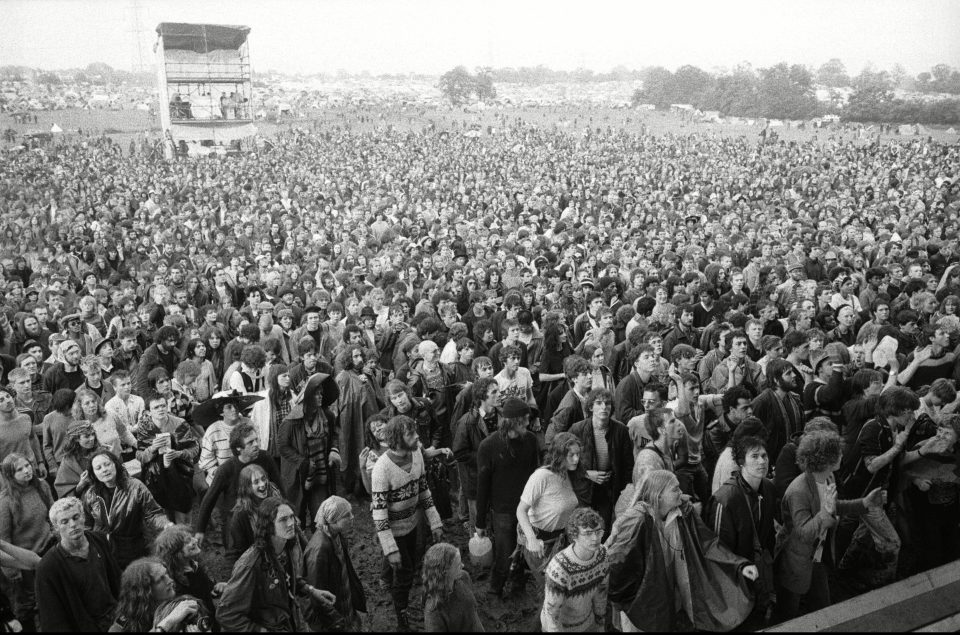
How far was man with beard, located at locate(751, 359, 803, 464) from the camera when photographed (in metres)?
4.52

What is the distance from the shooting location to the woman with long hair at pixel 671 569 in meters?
3.25

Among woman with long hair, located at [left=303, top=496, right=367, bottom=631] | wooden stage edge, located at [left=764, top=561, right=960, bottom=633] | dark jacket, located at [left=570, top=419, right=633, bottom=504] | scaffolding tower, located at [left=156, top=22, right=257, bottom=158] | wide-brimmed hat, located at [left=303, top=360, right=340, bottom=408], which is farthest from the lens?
scaffolding tower, located at [left=156, top=22, right=257, bottom=158]

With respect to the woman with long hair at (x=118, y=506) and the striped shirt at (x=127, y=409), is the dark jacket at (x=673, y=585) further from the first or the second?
the striped shirt at (x=127, y=409)

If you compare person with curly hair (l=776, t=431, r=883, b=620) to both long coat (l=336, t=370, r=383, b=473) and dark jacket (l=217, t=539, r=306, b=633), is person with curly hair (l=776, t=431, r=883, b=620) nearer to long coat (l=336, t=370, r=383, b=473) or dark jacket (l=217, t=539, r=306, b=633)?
dark jacket (l=217, t=539, r=306, b=633)

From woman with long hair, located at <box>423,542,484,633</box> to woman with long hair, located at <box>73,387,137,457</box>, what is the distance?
2623 mm

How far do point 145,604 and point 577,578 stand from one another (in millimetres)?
1821

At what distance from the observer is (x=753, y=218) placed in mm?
14133

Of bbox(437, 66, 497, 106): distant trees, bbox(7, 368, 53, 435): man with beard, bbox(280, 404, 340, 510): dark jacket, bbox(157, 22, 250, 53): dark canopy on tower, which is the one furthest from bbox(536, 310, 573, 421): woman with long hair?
bbox(437, 66, 497, 106): distant trees

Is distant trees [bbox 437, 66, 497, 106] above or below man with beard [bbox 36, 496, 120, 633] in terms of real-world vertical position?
above

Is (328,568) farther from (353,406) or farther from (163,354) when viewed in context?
(163,354)

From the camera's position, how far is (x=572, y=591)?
305 cm

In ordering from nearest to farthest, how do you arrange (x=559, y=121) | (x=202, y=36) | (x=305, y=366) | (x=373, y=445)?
(x=373, y=445) < (x=305, y=366) < (x=202, y=36) < (x=559, y=121)

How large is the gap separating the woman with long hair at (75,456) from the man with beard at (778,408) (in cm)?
412

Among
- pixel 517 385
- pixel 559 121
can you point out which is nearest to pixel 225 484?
pixel 517 385
